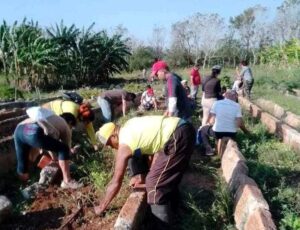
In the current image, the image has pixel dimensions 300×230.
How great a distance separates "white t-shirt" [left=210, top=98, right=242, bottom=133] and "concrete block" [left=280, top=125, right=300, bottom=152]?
1090mm

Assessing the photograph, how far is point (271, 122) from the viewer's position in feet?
33.1

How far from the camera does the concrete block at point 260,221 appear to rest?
408 cm

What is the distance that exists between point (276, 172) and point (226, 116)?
1901 millimetres

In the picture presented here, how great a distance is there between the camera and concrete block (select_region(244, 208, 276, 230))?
13.4ft

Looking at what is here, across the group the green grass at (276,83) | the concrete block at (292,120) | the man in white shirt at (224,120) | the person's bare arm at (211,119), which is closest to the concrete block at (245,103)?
the concrete block at (292,120)

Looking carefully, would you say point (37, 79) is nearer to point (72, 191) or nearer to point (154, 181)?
point (72, 191)

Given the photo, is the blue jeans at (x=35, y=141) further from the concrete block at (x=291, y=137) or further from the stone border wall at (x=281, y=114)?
the stone border wall at (x=281, y=114)

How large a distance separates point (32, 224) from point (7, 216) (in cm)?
32

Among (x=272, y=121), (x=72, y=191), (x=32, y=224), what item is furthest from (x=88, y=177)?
(x=272, y=121)

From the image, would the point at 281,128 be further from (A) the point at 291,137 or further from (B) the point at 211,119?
(B) the point at 211,119

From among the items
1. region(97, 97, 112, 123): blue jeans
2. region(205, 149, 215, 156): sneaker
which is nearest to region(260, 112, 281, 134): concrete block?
region(205, 149, 215, 156): sneaker

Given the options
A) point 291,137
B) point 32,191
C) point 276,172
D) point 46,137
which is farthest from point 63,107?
point 291,137

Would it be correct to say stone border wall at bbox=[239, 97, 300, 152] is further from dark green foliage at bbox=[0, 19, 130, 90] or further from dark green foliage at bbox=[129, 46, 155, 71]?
dark green foliage at bbox=[129, 46, 155, 71]

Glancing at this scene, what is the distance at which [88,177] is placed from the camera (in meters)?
6.35
